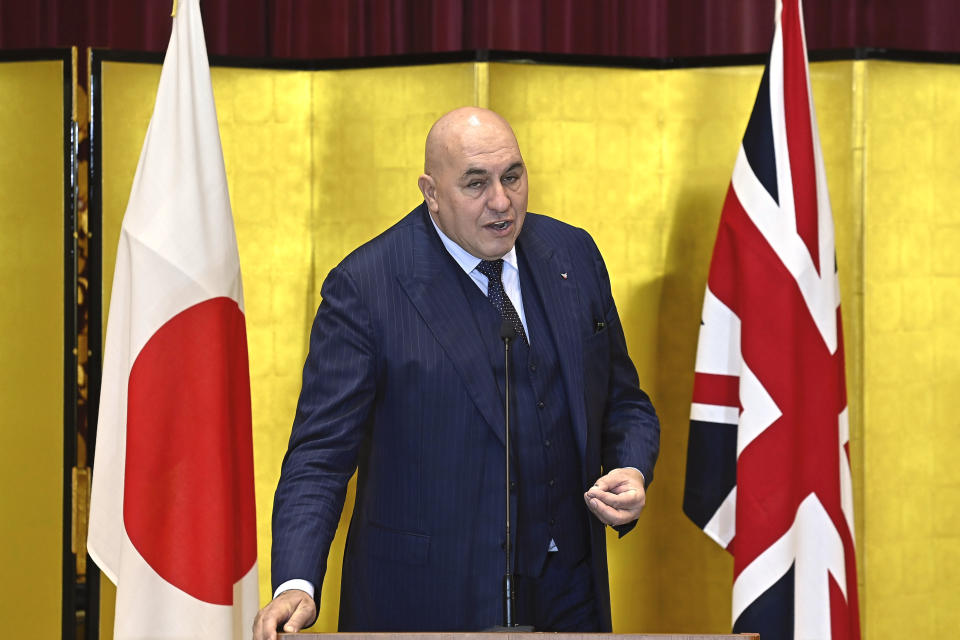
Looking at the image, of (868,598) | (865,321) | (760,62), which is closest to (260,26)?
(760,62)

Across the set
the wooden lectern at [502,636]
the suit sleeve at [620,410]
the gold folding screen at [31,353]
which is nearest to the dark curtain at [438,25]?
the gold folding screen at [31,353]

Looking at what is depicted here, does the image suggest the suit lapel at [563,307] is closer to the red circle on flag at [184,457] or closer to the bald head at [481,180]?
the bald head at [481,180]

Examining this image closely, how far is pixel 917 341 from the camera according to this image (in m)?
3.24

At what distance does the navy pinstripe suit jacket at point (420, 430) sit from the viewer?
2.26 m

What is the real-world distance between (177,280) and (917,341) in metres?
1.89

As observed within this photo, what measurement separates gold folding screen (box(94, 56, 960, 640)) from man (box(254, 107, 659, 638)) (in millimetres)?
865

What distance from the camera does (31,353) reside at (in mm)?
3186

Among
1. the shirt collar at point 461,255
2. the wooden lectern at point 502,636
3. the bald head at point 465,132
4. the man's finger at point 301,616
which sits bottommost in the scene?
Result: the man's finger at point 301,616

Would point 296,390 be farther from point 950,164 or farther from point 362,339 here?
point 950,164

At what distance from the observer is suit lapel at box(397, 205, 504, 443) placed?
2.27 metres

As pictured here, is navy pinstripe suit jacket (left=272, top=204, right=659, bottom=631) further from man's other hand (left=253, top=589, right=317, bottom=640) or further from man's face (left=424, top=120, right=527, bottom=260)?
man's other hand (left=253, top=589, right=317, bottom=640)

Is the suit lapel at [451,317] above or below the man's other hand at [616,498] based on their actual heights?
above

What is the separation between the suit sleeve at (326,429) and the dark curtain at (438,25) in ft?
4.67

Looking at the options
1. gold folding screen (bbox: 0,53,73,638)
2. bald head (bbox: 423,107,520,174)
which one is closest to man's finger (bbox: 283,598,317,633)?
bald head (bbox: 423,107,520,174)
